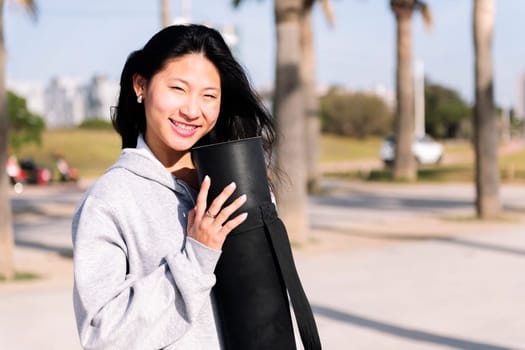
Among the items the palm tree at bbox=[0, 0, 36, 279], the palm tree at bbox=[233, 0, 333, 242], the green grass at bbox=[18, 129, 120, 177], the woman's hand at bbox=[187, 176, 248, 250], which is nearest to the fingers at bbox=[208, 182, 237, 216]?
the woman's hand at bbox=[187, 176, 248, 250]

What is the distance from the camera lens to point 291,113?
12.4 metres

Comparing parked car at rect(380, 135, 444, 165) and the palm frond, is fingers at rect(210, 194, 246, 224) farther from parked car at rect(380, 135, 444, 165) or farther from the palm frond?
parked car at rect(380, 135, 444, 165)

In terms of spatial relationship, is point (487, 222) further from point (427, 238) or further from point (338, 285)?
point (338, 285)

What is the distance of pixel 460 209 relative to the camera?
17875 mm

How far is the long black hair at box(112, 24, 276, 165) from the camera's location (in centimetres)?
196

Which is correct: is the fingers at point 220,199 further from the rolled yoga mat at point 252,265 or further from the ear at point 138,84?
the ear at point 138,84

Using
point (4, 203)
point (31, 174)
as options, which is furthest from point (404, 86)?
point (4, 203)

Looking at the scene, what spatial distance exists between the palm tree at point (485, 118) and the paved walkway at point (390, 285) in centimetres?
49

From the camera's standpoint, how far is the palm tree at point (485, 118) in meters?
14.8

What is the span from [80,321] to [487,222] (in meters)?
13.7

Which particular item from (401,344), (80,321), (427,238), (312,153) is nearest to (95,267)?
(80,321)

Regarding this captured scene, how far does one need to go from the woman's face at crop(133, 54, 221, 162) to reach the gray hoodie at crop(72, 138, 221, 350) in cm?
12

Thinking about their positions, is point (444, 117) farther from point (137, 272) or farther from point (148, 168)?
point (137, 272)

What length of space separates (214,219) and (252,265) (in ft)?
0.52
